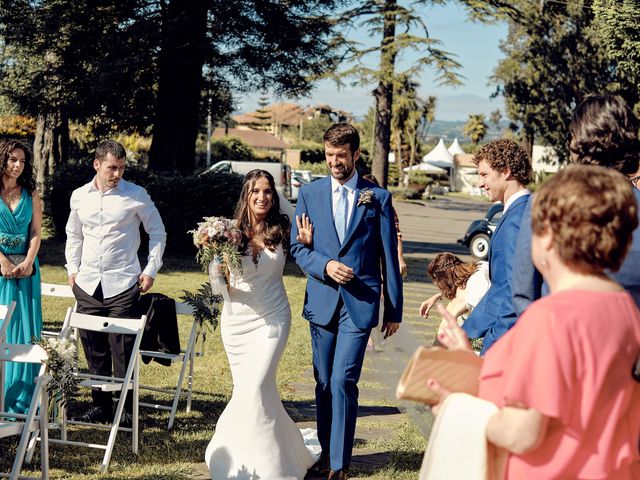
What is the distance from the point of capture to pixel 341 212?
237 inches

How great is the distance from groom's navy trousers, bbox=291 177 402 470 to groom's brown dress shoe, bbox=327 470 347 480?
0.03 metres

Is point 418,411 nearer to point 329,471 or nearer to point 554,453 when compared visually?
point 329,471

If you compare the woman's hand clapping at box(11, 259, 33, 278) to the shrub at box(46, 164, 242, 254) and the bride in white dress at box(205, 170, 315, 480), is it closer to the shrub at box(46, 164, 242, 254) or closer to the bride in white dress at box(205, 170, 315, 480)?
the bride in white dress at box(205, 170, 315, 480)

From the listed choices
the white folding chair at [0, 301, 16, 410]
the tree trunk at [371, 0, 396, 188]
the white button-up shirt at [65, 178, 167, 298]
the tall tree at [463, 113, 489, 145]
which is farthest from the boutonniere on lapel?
the tall tree at [463, 113, 489, 145]

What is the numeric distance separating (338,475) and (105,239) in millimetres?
2840

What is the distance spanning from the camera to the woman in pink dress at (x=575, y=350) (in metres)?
2.47

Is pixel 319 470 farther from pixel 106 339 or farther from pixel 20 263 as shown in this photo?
pixel 20 263

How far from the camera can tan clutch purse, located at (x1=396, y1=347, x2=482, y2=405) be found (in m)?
A: 2.79

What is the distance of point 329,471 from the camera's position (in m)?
6.03

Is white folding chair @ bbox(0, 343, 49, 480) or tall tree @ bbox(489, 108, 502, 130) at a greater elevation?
tall tree @ bbox(489, 108, 502, 130)

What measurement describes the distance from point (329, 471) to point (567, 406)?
12.4ft

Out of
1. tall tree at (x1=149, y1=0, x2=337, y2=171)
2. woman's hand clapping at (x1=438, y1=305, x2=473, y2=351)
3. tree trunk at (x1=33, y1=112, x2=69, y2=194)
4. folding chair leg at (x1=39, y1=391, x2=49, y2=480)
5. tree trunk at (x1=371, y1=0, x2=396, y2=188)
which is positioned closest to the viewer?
woman's hand clapping at (x1=438, y1=305, x2=473, y2=351)

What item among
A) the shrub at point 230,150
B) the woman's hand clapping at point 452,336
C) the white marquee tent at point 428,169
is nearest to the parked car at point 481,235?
the woman's hand clapping at point 452,336

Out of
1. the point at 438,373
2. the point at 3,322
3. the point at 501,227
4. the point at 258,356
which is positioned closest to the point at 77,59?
the point at 3,322
